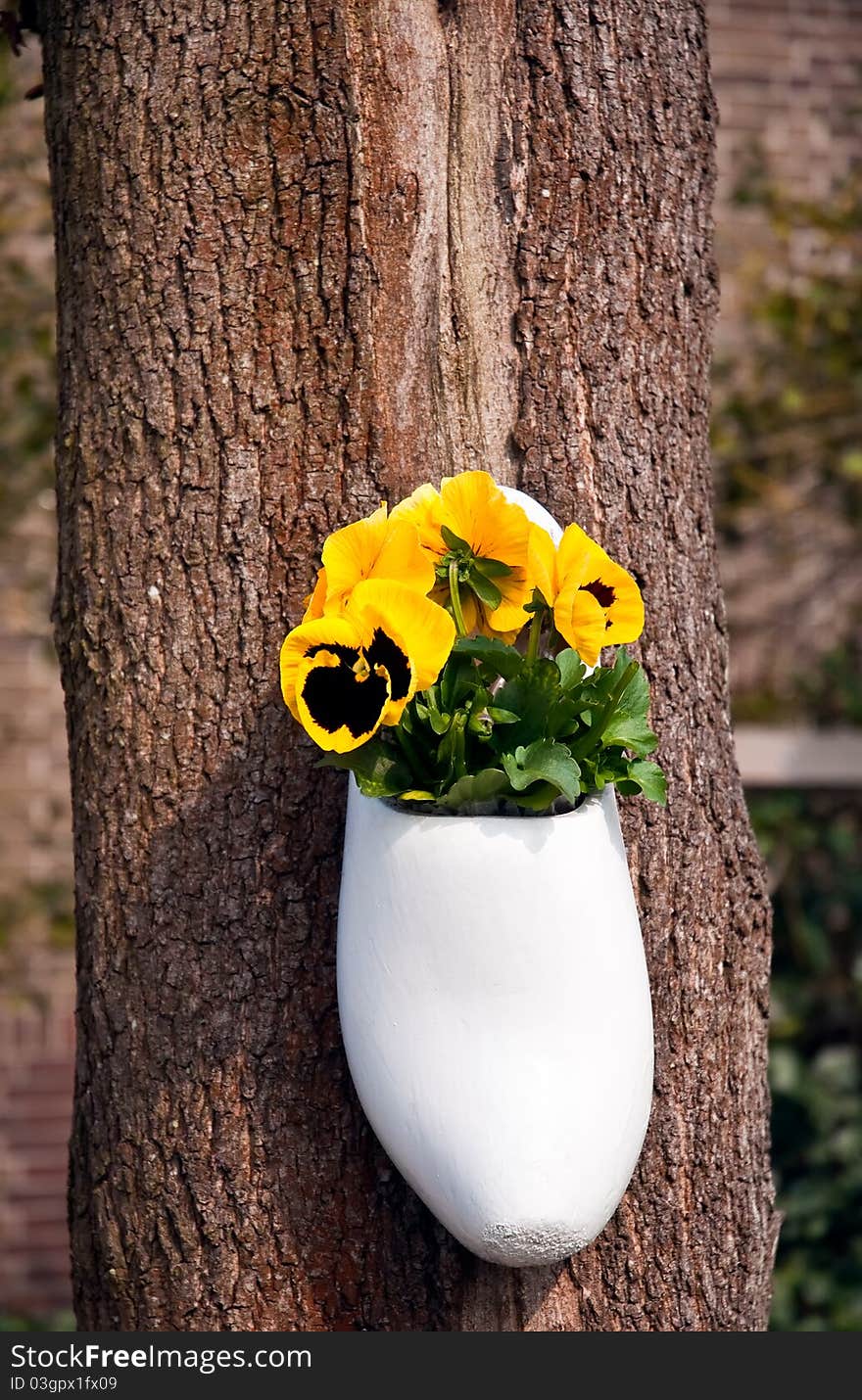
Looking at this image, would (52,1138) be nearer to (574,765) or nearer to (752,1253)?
(752,1253)

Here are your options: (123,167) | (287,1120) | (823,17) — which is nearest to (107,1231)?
(287,1120)

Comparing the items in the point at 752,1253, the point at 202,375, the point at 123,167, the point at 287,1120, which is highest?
the point at 123,167

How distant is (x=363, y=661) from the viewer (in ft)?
3.64

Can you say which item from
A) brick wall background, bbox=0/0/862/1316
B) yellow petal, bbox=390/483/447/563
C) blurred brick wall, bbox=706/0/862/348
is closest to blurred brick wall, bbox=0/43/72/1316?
brick wall background, bbox=0/0/862/1316

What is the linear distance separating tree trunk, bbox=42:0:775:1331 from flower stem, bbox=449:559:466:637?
0.17 m

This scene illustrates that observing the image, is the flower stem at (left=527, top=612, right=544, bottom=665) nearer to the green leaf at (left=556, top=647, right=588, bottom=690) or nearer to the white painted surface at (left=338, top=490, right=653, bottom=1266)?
the green leaf at (left=556, top=647, right=588, bottom=690)

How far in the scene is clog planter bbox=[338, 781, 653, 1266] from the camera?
111 cm

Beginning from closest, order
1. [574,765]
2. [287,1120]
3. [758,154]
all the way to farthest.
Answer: [574,765] → [287,1120] → [758,154]

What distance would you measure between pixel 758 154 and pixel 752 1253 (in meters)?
2.78

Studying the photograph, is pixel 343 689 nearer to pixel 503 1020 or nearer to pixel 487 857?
pixel 487 857

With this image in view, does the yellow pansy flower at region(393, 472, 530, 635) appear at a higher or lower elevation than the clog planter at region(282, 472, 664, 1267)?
higher

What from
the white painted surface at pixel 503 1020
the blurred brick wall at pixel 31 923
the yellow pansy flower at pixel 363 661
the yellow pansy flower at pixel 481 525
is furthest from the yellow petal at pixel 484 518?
the blurred brick wall at pixel 31 923

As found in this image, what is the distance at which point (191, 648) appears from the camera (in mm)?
1315

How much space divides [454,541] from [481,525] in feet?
0.11
